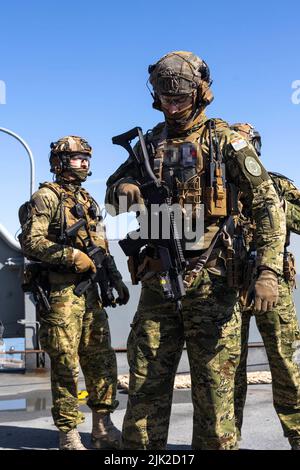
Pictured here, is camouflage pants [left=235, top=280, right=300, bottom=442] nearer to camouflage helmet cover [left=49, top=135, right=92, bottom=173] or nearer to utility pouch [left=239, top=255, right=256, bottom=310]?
utility pouch [left=239, top=255, right=256, bottom=310]

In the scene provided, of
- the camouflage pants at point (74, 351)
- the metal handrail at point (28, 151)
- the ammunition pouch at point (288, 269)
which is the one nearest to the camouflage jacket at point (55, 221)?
the camouflage pants at point (74, 351)

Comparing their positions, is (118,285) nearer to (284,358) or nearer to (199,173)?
(284,358)

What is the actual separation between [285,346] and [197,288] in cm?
111

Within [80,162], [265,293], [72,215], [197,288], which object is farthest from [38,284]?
[265,293]

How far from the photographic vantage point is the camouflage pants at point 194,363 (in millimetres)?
2820

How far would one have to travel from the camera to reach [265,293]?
2.63m

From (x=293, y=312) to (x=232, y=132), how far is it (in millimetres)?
1374

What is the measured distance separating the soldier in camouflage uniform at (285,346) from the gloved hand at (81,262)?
1098 mm

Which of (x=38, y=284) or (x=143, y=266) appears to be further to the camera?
(x=38, y=284)

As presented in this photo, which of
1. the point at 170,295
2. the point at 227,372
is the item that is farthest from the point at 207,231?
the point at 227,372

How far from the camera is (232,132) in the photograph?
2.99 m

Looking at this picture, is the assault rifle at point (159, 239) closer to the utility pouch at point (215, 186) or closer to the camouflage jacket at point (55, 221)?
the utility pouch at point (215, 186)

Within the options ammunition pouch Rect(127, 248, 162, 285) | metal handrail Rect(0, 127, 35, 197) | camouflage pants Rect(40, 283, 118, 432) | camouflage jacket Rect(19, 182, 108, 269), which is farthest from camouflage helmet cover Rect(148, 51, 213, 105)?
metal handrail Rect(0, 127, 35, 197)

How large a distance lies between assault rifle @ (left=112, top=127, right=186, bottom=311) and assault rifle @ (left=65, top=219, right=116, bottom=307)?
52.6 inches
